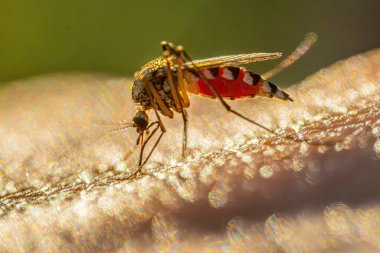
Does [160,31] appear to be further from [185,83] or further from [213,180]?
[213,180]

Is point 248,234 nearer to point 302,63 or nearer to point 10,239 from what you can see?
point 10,239

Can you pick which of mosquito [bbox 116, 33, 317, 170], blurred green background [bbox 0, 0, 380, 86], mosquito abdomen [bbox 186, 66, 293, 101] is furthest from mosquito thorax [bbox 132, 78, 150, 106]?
blurred green background [bbox 0, 0, 380, 86]

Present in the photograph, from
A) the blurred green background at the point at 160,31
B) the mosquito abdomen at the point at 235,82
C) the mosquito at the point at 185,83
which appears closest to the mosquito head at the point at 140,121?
Answer: the mosquito at the point at 185,83

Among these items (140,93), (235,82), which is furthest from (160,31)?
(235,82)

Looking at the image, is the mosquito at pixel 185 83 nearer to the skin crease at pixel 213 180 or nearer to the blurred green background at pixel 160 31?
the skin crease at pixel 213 180

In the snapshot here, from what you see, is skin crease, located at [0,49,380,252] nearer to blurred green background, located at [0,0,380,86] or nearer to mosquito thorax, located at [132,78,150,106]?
mosquito thorax, located at [132,78,150,106]
